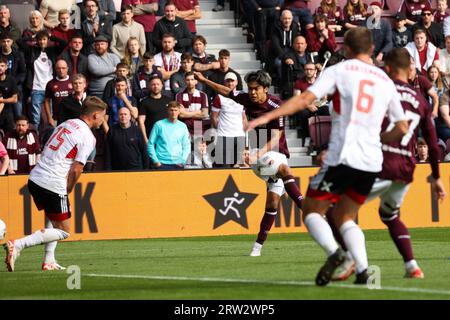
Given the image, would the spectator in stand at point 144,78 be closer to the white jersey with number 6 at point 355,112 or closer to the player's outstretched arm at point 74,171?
the player's outstretched arm at point 74,171

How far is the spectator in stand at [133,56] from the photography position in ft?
74.7

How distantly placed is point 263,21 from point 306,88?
337cm

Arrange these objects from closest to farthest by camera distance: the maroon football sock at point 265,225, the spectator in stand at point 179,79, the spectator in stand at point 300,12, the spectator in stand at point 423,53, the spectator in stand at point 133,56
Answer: the maroon football sock at point 265,225, the spectator in stand at point 179,79, the spectator in stand at point 133,56, the spectator in stand at point 423,53, the spectator in stand at point 300,12

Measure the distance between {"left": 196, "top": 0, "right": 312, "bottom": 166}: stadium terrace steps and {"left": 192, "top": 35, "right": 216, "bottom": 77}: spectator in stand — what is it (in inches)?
82.0

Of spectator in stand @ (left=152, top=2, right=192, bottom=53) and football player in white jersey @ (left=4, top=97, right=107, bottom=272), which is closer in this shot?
football player in white jersey @ (left=4, top=97, right=107, bottom=272)

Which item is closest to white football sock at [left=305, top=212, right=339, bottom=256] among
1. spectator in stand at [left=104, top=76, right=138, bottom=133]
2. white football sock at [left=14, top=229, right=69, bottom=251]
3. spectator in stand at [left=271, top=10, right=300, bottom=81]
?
white football sock at [left=14, top=229, right=69, bottom=251]

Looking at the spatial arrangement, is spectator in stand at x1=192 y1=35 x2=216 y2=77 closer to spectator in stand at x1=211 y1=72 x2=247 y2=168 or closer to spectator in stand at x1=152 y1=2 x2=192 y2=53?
spectator in stand at x1=152 y1=2 x2=192 y2=53

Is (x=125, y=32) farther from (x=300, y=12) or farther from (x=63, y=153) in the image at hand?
(x=63, y=153)

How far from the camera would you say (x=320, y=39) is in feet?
79.5

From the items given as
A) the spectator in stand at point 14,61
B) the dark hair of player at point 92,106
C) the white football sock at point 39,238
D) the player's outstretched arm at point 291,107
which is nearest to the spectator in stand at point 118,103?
the spectator in stand at point 14,61

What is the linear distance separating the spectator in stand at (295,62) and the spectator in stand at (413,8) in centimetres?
333

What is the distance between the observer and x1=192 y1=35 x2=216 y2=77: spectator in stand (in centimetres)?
2266

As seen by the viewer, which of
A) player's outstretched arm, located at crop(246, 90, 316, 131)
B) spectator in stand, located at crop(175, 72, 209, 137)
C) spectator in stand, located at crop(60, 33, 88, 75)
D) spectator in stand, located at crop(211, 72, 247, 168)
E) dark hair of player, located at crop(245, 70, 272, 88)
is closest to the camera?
player's outstretched arm, located at crop(246, 90, 316, 131)

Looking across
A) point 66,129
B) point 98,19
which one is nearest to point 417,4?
point 98,19
